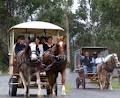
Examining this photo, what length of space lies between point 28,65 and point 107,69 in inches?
407

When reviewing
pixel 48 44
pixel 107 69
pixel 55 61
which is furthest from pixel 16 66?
pixel 107 69

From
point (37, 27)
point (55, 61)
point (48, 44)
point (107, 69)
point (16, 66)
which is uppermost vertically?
point (37, 27)

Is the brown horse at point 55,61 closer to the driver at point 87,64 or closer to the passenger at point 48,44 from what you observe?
the passenger at point 48,44

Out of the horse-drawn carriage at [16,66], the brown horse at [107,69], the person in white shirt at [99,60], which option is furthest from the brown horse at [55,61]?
the person in white shirt at [99,60]

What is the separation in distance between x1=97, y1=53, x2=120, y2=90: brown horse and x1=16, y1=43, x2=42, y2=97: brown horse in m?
9.50

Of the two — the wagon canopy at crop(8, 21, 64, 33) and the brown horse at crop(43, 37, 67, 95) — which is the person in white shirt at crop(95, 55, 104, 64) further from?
the brown horse at crop(43, 37, 67, 95)

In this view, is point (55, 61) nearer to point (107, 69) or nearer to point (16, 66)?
point (16, 66)

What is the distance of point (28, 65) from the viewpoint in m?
21.3

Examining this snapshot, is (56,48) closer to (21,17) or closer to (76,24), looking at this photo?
(21,17)

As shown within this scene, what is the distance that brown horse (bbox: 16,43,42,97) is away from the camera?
20.9 m

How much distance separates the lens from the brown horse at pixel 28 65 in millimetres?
20852

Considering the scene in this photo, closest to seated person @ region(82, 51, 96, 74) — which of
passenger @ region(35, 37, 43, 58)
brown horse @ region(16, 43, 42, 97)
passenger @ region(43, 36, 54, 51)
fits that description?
passenger @ region(43, 36, 54, 51)

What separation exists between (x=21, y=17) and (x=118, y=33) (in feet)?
84.3

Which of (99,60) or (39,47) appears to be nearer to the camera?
(39,47)
